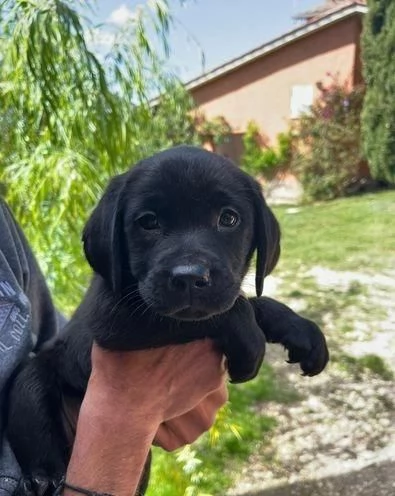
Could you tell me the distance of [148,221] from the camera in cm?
147

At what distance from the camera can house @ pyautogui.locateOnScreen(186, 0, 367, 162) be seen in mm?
13500

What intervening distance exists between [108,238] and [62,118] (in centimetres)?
125

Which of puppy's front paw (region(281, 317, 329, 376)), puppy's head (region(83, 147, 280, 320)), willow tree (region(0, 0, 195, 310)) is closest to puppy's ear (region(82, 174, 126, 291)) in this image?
puppy's head (region(83, 147, 280, 320))

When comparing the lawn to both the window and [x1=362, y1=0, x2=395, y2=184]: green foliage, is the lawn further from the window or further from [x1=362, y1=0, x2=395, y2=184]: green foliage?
the window

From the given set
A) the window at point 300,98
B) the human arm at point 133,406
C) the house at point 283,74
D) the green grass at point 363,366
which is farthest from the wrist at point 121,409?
the window at point 300,98

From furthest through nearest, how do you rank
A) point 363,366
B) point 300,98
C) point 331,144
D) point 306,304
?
point 300,98 → point 331,144 → point 306,304 → point 363,366

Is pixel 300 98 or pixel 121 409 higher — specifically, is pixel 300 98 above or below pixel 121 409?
below

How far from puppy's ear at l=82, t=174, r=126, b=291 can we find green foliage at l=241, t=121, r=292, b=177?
12.6 m

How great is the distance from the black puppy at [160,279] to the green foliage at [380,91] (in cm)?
1128

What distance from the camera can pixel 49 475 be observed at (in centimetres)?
154

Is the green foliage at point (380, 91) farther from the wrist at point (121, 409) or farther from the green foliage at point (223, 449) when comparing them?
the wrist at point (121, 409)

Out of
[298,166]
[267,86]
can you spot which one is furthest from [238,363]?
[267,86]

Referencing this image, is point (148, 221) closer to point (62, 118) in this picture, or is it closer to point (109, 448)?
point (109, 448)

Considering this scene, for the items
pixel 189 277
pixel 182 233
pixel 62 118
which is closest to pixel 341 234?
pixel 62 118
